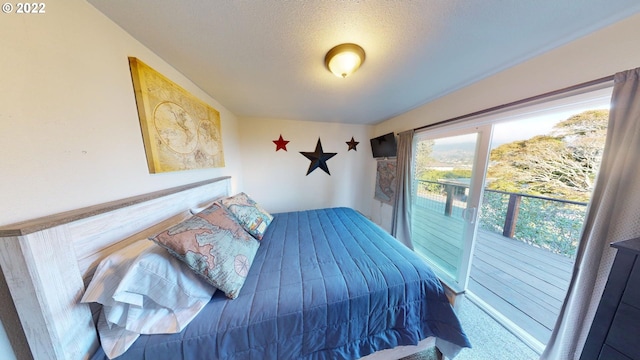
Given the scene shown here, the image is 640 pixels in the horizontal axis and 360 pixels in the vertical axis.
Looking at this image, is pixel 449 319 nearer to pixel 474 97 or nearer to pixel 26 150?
pixel 474 97

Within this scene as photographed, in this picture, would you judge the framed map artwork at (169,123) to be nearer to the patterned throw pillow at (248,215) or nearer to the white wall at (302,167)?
the patterned throw pillow at (248,215)

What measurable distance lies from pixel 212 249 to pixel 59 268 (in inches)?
19.6

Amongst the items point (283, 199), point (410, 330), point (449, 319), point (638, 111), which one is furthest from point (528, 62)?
point (283, 199)

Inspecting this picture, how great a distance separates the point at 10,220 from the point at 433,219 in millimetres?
3074

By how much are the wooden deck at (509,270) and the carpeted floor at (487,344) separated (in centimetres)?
19

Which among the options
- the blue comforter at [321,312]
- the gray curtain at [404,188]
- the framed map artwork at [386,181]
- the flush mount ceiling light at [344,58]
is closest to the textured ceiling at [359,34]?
the flush mount ceiling light at [344,58]

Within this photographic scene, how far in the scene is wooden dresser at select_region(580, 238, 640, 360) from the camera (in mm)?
627

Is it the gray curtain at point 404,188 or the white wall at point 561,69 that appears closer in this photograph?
the white wall at point 561,69

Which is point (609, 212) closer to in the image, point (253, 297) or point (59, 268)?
point (253, 297)

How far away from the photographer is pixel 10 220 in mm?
557

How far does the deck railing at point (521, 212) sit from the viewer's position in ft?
5.89

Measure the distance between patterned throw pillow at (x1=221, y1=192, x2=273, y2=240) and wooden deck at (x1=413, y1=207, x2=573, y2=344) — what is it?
7.01 feet

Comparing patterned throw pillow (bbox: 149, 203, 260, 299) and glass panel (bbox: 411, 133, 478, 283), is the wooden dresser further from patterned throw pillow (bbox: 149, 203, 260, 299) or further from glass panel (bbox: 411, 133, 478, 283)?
patterned throw pillow (bbox: 149, 203, 260, 299)

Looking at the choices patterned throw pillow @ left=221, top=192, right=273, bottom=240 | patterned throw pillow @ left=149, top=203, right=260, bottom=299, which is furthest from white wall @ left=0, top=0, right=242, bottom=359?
patterned throw pillow @ left=221, top=192, right=273, bottom=240
